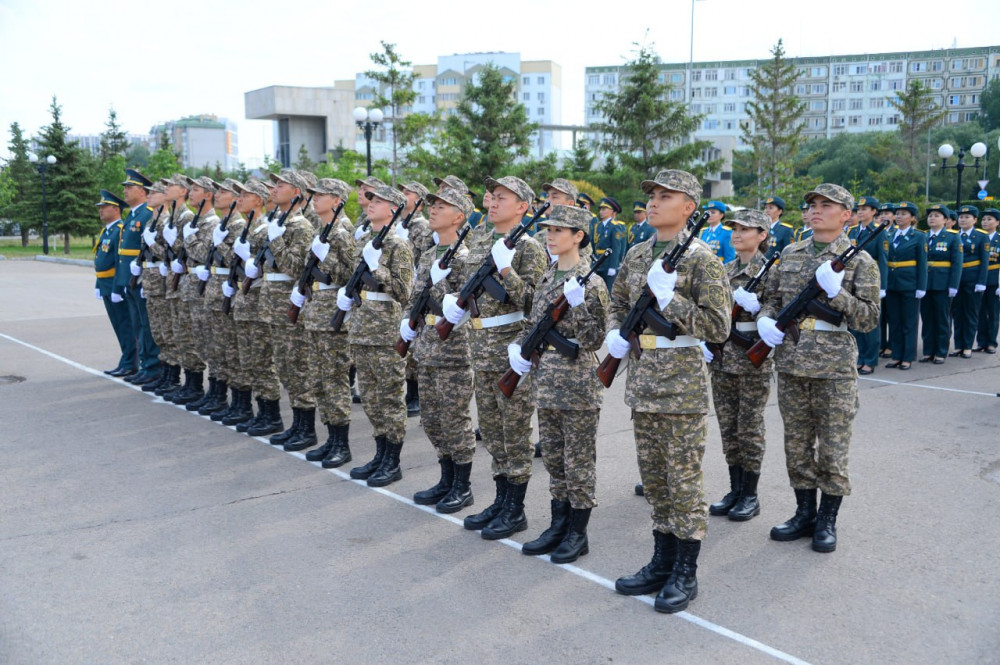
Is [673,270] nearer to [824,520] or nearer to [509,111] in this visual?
[824,520]

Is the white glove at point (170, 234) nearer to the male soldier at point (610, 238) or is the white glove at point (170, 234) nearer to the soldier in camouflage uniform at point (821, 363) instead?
the soldier in camouflage uniform at point (821, 363)

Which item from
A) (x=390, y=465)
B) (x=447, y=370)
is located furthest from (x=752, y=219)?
(x=390, y=465)

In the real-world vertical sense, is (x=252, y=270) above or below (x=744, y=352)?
above

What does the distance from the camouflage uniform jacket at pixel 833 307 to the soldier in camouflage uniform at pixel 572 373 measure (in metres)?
1.20

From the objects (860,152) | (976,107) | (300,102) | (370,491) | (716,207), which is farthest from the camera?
(976,107)

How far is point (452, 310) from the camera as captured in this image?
493 centimetres

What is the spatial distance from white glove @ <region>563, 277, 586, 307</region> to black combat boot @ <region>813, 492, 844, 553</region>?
192 cm

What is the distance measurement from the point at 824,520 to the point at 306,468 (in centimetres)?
373

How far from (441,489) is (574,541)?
1283mm

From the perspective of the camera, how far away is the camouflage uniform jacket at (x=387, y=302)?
5.73 metres

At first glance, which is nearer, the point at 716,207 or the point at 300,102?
the point at 716,207

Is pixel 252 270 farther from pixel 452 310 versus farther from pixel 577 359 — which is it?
pixel 577 359

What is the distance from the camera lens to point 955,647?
11.5ft

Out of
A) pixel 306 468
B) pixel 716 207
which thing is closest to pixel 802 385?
pixel 306 468
